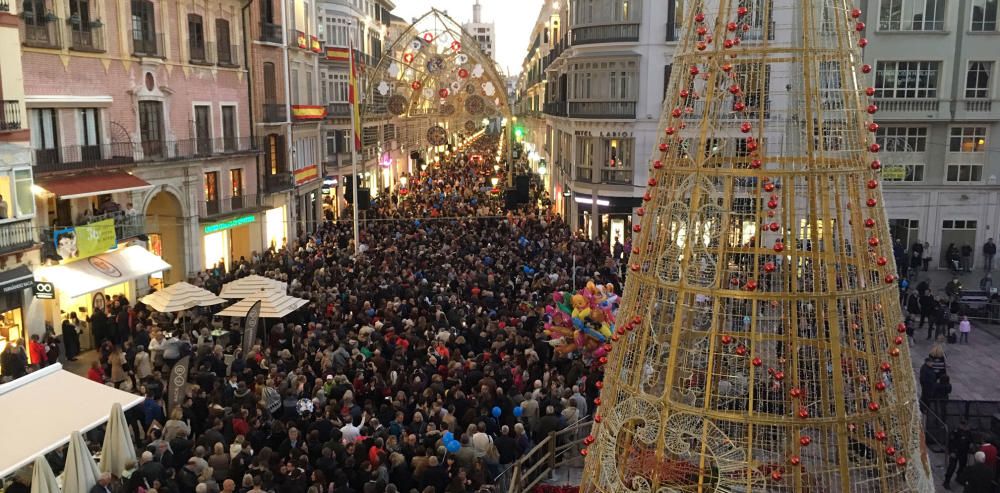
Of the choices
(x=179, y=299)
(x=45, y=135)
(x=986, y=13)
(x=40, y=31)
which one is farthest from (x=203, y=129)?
(x=986, y=13)

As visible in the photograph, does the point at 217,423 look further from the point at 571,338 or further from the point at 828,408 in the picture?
the point at 828,408

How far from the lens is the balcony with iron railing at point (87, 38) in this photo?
74.6 ft

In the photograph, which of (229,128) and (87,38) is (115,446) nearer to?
(87,38)

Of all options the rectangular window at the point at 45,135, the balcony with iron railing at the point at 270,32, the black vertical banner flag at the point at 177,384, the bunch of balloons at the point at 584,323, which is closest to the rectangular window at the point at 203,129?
the balcony with iron railing at the point at 270,32

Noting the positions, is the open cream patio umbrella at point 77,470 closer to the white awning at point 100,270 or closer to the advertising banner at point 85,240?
the white awning at point 100,270

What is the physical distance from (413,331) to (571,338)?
3.42 m

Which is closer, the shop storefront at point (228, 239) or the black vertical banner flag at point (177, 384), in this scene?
the black vertical banner flag at point (177, 384)

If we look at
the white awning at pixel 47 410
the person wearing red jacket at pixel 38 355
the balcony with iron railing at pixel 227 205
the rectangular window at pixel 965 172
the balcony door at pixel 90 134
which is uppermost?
the balcony door at pixel 90 134

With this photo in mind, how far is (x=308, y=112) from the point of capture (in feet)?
126

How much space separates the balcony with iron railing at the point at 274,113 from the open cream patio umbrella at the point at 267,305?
17432 millimetres

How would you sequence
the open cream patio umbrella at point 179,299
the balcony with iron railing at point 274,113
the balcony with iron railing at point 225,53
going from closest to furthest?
the open cream patio umbrella at point 179,299 < the balcony with iron railing at point 225,53 < the balcony with iron railing at point 274,113

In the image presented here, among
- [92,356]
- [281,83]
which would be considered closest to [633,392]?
[92,356]

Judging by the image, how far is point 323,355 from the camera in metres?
15.7

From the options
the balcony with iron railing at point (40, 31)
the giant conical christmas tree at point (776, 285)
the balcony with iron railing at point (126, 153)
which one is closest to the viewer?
the giant conical christmas tree at point (776, 285)
